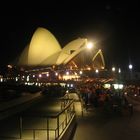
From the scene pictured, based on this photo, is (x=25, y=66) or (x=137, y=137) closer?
(x=137, y=137)

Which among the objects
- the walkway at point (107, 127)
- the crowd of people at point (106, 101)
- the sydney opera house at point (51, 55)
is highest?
the sydney opera house at point (51, 55)

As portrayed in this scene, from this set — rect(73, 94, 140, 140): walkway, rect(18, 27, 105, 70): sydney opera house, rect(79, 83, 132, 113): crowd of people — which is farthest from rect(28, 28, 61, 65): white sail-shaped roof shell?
rect(73, 94, 140, 140): walkway

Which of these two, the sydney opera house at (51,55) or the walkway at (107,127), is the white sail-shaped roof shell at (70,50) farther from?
the walkway at (107,127)

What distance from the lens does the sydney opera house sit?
60250 mm

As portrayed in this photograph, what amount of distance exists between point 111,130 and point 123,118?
9.31 feet

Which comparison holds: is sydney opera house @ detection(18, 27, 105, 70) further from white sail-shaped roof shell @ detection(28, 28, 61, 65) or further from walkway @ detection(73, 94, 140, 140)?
walkway @ detection(73, 94, 140, 140)

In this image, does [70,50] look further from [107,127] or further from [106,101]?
[107,127]

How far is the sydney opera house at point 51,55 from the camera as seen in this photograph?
60250 mm

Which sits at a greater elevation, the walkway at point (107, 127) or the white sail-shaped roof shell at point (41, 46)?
the white sail-shaped roof shell at point (41, 46)

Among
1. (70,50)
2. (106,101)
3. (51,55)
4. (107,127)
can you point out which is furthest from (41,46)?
(107,127)

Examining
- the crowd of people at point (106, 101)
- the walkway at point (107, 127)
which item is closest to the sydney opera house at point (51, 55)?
the crowd of people at point (106, 101)

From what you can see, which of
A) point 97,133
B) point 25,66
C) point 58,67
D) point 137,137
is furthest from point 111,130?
point 25,66

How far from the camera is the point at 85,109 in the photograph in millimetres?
18078

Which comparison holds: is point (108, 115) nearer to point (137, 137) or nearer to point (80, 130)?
point (80, 130)
